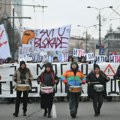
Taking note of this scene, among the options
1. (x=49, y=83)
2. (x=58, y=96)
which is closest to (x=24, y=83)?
(x=49, y=83)

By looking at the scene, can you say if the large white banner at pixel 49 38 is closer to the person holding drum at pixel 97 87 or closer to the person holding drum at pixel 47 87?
the person holding drum at pixel 97 87

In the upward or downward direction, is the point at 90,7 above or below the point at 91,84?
above

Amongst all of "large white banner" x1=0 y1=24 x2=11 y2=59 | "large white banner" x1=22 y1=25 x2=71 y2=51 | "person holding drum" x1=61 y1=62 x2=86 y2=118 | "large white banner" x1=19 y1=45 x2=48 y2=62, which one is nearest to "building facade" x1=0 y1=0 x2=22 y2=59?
"large white banner" x1=19 y1=45 x2=48 y2=62

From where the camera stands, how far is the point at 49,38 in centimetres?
2402

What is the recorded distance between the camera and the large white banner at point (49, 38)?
942 inches

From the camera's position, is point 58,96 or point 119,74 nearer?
point 119,74

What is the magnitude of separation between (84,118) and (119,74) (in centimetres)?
193

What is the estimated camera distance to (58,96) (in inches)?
866

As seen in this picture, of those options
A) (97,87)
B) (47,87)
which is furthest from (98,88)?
(47,87)

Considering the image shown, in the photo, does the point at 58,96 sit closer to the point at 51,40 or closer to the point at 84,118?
the point at 51,40

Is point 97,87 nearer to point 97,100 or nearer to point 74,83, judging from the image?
point 97,100

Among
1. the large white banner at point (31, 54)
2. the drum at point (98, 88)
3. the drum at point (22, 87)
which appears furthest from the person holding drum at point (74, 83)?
the large white banner at point (31, 54)

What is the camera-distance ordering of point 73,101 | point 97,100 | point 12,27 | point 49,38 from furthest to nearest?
point 12,27
point 49,38
point 97,100
point 73,101

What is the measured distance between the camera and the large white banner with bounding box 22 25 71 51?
23.9 metres
